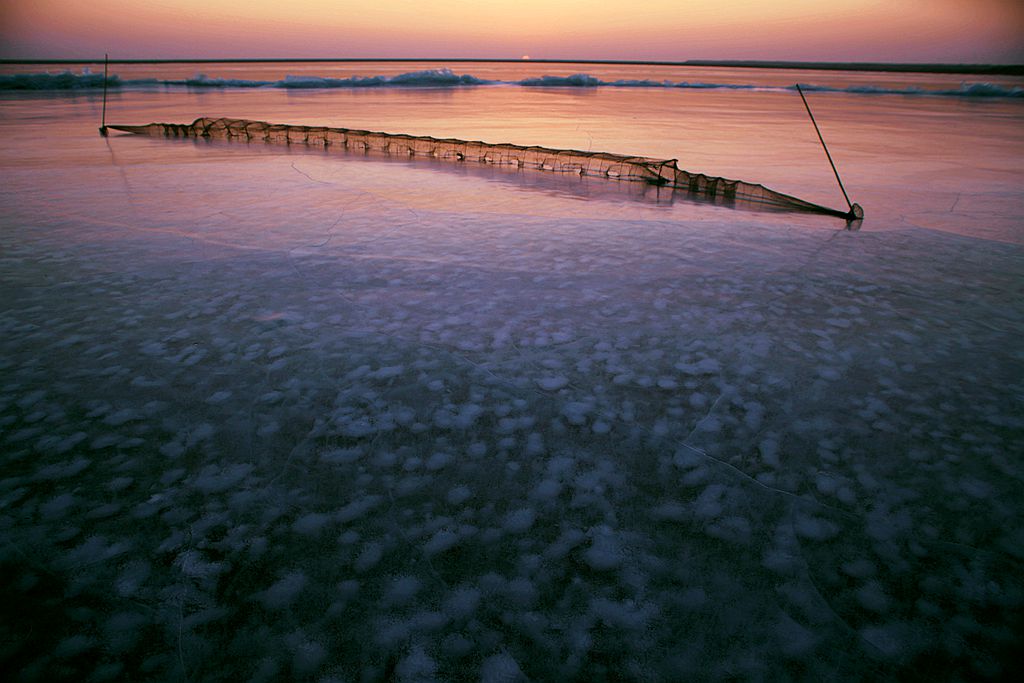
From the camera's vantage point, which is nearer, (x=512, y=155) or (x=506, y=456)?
(x=506, y=456)

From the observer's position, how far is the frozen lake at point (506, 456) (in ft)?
4.11

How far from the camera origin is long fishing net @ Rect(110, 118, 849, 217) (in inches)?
223

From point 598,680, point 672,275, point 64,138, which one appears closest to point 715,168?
point 672,275

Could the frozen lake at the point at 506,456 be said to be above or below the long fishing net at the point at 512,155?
below

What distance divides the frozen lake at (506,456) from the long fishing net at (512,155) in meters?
1.63

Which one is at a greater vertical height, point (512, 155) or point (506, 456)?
point (512, 155)

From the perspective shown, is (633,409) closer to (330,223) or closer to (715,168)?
(330,223)

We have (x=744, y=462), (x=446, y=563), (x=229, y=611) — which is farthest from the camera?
(x=744, y=462)

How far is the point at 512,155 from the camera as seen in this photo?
7891 millimetres

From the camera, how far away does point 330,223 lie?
4527 mm

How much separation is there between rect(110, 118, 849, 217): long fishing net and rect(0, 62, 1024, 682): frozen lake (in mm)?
1628

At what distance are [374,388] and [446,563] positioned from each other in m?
0.95

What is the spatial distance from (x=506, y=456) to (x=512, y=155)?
684 centimetres

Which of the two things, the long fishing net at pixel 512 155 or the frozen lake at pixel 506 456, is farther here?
the long fishing net at pixel 512 155
